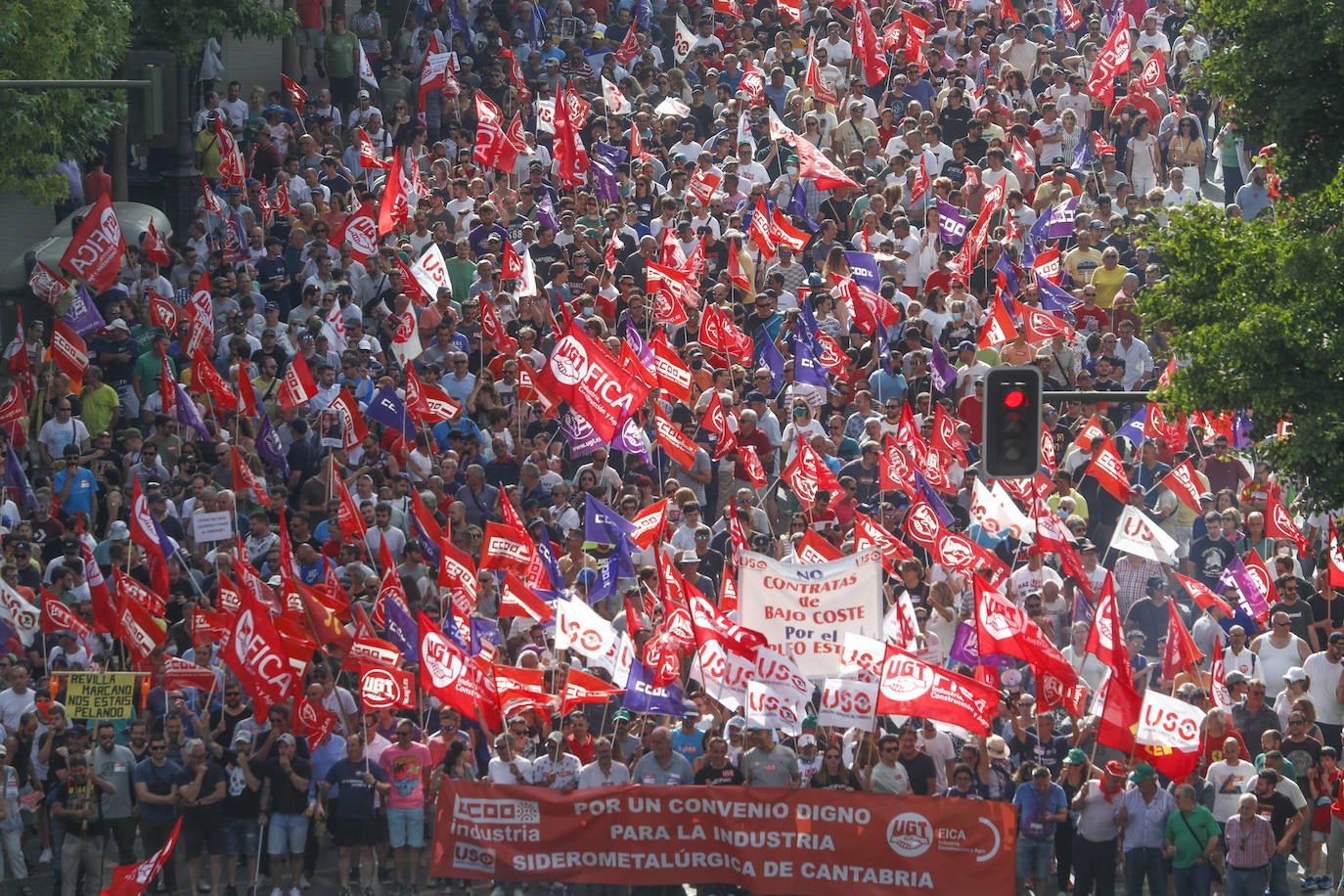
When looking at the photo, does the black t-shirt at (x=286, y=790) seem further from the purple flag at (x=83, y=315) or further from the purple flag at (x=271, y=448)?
the purple flag at (x=83, y=315)

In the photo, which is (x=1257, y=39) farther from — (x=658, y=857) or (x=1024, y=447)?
(x=658, y=857)

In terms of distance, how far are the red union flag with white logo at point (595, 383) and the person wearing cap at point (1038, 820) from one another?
5996mm

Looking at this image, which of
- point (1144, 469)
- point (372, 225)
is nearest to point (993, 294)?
point (1144, 469)

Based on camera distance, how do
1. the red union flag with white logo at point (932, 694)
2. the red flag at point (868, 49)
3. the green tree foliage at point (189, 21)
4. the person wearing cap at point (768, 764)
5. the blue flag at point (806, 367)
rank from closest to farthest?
the red union flag with white logo at point (932, 694)
the person wearing cap at point (768, 764)
the blue flag at point (806, 367)
the green tree foliage at point (189, 21)
the red flag at point (868, 49)

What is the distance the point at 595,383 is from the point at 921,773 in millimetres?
5737

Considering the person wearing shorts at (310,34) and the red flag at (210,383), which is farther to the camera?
the person wearing shorts at (310,34)

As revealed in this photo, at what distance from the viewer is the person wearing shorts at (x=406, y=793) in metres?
20.4

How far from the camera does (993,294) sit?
28.0 meters

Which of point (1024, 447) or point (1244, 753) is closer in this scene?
point (1024, 447)

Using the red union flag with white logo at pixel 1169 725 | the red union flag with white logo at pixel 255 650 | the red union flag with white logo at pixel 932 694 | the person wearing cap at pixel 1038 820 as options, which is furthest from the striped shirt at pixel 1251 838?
the red union flag with white logo at pixel 255 650

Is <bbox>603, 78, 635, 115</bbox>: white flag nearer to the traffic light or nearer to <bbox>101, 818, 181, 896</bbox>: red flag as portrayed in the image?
<bbox>101, 818, 181, 896</bbox>: red flag

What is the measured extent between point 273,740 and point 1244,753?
7.87 meters

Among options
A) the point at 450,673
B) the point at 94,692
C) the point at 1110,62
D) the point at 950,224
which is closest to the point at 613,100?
the point at 950,224

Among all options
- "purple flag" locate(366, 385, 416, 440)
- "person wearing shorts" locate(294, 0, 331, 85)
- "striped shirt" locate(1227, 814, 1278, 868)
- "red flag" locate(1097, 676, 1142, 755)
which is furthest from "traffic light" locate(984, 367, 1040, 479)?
"person wearing shorts" locate(294, 0, 331, 85)
